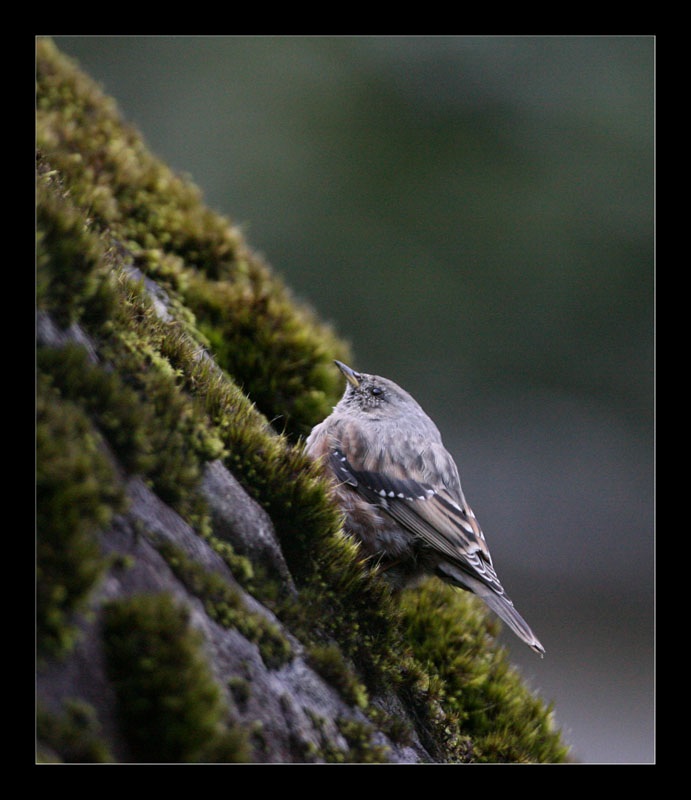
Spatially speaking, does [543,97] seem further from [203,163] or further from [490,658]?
[490,658]

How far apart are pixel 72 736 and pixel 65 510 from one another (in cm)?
67

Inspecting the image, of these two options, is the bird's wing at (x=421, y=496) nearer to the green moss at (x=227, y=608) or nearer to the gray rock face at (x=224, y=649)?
the gray rock face at (x=224, y=649)

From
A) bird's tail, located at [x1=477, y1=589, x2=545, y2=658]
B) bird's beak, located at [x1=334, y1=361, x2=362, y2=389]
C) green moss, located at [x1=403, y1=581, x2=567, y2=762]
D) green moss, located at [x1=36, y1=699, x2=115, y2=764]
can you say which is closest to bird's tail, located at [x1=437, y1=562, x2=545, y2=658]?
bird's tail, located at [x1=477, y1=589, x2=545, y2=658]

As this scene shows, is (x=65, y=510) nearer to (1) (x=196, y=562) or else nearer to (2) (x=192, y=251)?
(1) (x=196, y=562)

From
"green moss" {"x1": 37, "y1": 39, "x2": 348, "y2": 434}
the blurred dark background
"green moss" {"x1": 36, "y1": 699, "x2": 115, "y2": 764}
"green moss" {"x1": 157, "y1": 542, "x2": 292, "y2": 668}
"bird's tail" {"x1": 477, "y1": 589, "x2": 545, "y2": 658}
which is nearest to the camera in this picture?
"green moss" {"x1": 36, "y1": 699, "x2": 115, "y2": 764}

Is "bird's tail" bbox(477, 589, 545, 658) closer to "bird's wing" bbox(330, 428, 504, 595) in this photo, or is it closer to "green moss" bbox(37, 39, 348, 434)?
"bird's wing" bbox(330, 428, 504, 595)

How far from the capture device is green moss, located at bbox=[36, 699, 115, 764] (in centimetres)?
215

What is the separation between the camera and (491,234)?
1380cm

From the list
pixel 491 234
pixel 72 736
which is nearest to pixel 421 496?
pixel 72 736

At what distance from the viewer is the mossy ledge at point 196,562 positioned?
2320 mm

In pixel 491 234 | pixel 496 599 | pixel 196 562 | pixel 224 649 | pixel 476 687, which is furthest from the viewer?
pixel 491 234

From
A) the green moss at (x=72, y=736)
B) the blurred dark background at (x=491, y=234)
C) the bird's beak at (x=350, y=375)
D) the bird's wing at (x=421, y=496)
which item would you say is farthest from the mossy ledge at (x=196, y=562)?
the blurred dark background at (x=491, y=234)

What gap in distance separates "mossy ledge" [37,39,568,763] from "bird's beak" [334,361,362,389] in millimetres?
232
